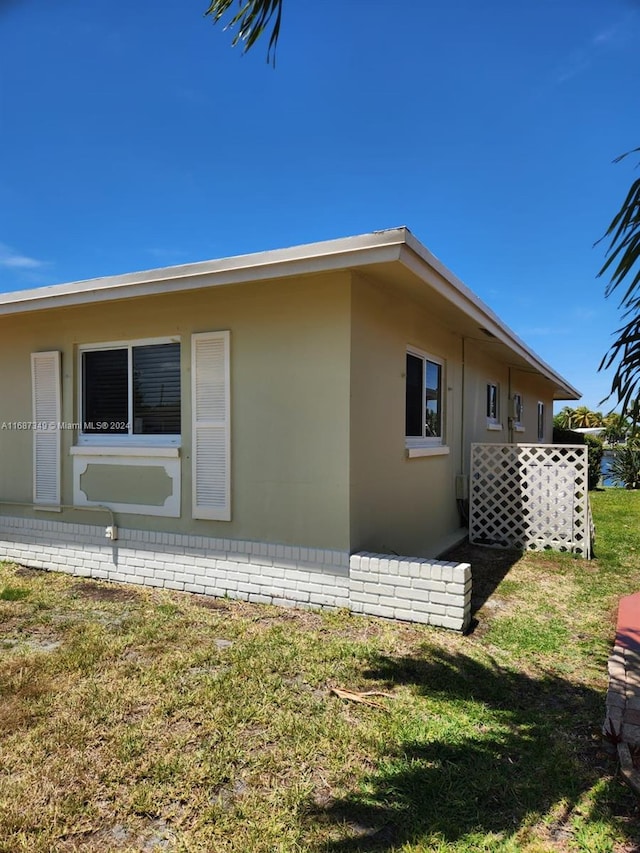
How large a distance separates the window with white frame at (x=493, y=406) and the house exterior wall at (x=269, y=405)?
6255 millimetres

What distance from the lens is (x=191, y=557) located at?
5500 mm

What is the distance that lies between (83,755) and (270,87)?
23.9ft

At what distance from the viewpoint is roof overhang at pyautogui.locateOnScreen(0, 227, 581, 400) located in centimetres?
414

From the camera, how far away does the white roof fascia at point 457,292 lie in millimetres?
4262

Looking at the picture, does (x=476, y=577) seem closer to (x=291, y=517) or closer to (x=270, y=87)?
(x=291, y=517)

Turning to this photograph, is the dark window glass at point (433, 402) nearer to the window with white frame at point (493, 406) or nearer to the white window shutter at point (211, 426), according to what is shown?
the white window shutter at point (211, 426)

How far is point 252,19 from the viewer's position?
285 centimetres

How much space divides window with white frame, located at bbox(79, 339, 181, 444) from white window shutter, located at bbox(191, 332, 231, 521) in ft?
1.19

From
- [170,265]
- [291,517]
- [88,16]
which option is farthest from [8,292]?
[291,517]

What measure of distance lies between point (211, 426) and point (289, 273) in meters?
1.84

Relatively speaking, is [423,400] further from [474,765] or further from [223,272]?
[474,765]

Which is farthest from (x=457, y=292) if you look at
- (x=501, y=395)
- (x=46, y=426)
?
(x=501, y=395)

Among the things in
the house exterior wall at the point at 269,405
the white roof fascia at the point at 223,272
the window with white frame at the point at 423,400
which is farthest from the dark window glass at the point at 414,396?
the white roof fascia at the point at 223,272

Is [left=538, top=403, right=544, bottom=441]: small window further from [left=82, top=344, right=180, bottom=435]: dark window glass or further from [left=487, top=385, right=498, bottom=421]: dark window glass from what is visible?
[left=82, top=344, right=180, bottom=435]: dark window glass
